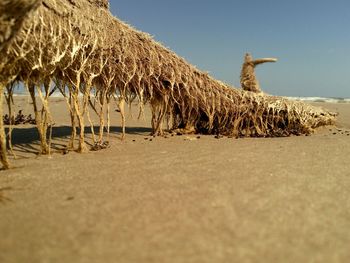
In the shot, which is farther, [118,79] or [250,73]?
[250,73]

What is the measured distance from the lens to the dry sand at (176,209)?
2123 millimetres

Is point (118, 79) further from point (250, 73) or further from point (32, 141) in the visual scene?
point (250, 73)

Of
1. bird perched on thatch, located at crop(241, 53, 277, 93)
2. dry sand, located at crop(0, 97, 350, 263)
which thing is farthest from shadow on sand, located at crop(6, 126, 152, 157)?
bird perched on thatch, located at crop(241, 53, 277, 93)

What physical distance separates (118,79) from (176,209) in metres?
3.81

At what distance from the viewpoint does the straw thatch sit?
444 centimetres

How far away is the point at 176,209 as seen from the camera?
2727 millimetres

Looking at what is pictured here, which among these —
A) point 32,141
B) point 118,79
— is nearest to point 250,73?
point 118,79

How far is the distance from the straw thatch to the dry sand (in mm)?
1090

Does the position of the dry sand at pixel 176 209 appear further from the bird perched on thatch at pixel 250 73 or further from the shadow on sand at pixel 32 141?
the bird perched on thatch at pixel 250 73

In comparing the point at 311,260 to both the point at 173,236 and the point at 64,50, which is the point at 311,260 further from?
the point at 64,50

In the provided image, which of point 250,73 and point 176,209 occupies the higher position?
point 250,73

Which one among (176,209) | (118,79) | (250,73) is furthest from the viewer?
(250,73)

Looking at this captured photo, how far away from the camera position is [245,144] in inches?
241

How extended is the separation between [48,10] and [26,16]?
1.67 m
